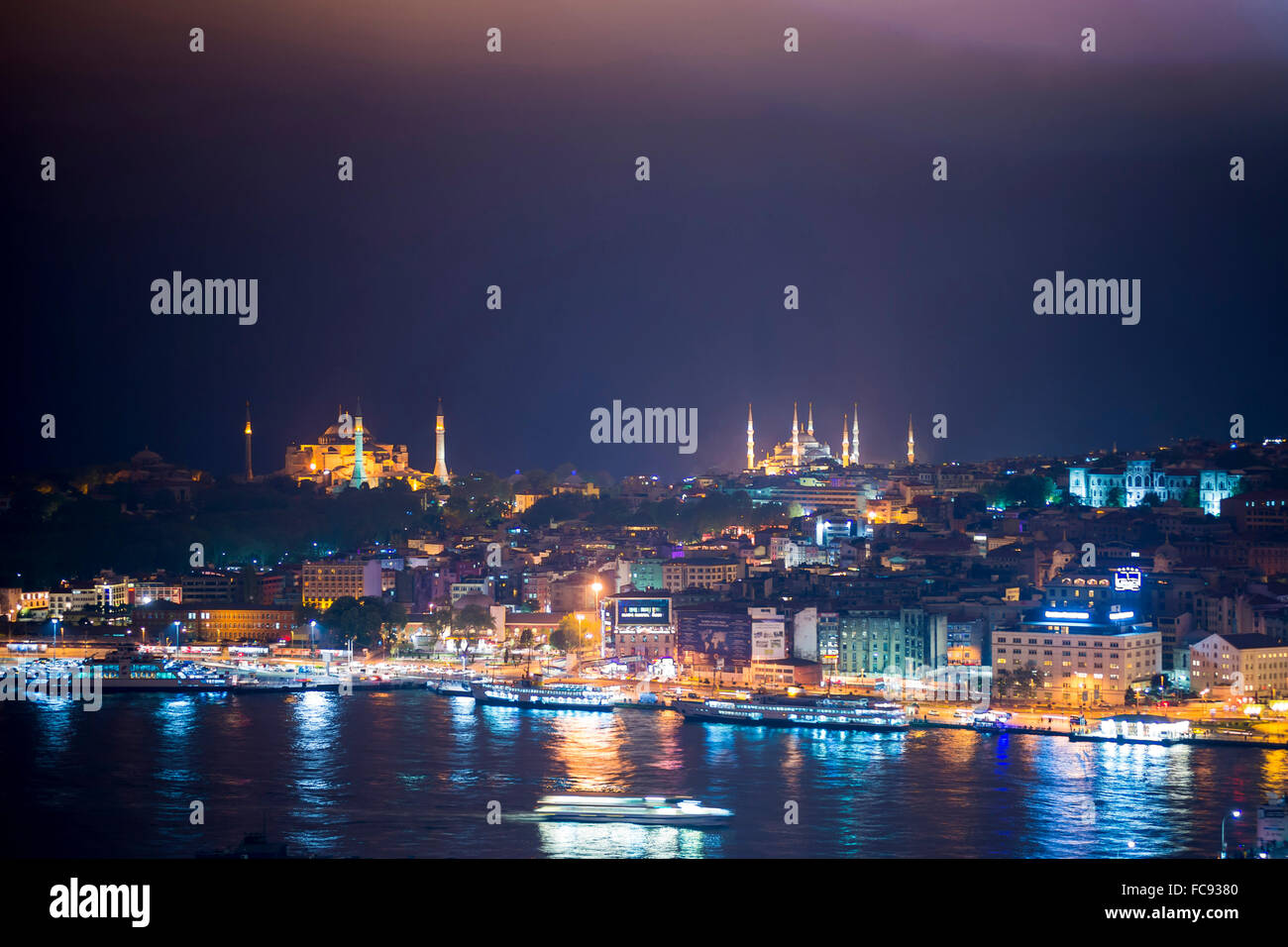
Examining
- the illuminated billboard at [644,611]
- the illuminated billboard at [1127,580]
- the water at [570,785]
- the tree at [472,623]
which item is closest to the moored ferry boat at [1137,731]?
the water at [570,785]

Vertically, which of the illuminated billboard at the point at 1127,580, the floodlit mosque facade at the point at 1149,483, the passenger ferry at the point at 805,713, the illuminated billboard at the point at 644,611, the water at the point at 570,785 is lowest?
the water at the point at 570,785

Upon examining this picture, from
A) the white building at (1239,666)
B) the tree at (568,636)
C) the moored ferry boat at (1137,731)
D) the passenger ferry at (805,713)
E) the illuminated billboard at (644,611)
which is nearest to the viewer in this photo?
the moored ferry boat at (1137,731)

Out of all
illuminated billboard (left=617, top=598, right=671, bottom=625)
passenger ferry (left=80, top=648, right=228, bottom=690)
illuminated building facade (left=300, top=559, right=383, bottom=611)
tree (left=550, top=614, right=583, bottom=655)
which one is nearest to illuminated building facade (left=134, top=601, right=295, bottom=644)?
illuminated building facade (left=300, top=559, right=383, bottom=611)

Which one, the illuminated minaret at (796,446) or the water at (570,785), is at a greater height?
the illuminated minaret at (796,446)

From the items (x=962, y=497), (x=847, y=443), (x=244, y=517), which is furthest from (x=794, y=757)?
(x=847, y=443)

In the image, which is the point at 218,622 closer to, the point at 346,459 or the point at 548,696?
the point at 548,696

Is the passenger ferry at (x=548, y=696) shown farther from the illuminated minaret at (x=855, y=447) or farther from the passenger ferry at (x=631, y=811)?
the illuminated minaret at (x=855, y=447)

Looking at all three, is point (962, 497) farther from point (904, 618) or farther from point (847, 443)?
point (847, 443)
